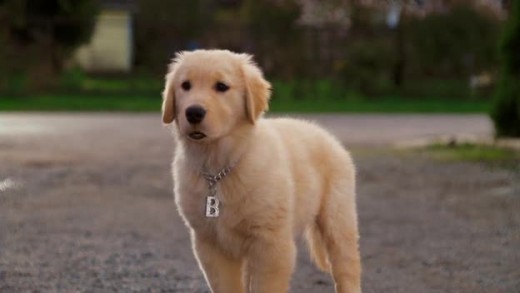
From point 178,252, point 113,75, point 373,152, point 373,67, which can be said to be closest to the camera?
point 178,252

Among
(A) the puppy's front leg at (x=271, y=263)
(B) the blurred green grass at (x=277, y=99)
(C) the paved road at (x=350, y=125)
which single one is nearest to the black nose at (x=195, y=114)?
(A) the puppy's front leg at (x=271, y=263)

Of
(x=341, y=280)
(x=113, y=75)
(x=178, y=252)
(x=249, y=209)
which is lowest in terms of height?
(x=113, y=75)

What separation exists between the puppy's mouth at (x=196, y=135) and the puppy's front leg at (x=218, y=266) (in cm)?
54

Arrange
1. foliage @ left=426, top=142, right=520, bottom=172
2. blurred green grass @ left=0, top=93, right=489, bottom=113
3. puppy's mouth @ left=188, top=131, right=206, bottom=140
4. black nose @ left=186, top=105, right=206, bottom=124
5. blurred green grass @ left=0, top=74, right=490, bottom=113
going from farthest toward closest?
blurred green grass @ left=0, top=74, right=490, bottom=113, blurred green grass @ left=0, top=93, right=489, bottom=113, foliage @ left=426, top=142, right=520, bottom=172, puppy's mouth @ left=188, top=131, right=206, bottom=140, black nose @ left=186, top=105, right=206, bottom=124

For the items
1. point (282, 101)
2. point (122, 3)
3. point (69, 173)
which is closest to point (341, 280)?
point (69, 173)

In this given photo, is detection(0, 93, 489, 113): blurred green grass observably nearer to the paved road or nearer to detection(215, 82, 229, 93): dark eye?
the paved road

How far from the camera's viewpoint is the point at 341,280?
6094mm

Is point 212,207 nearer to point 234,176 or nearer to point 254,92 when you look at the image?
point 234,176

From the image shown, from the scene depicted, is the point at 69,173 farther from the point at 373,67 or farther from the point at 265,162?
the point at 373,67

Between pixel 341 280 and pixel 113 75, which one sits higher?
pixel 341 280

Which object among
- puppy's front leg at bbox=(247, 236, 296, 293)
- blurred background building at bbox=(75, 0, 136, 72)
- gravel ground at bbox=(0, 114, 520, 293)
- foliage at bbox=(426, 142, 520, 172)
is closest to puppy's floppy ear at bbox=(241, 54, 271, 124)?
puppy's front leg at bbox=(247, 236, 296, 293)

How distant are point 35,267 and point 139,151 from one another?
387 inches

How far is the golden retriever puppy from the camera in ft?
17.4

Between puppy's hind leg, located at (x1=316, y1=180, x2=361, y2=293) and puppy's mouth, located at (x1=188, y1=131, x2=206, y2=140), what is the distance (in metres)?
1.06
